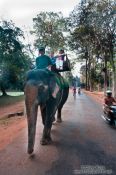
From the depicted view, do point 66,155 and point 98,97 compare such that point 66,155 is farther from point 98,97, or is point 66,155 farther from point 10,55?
point 10,55

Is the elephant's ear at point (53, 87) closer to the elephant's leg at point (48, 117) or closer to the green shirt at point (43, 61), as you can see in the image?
the elephant's leg at point (48, 117)

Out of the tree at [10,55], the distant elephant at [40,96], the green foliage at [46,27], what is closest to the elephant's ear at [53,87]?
the distant elephant at [40,96]

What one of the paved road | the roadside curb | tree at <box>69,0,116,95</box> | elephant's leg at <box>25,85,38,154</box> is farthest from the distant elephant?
tree at <box>69,0,116,95</box>

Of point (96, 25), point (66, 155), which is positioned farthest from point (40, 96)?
point (96, 25)

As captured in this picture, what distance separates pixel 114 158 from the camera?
9.17 m

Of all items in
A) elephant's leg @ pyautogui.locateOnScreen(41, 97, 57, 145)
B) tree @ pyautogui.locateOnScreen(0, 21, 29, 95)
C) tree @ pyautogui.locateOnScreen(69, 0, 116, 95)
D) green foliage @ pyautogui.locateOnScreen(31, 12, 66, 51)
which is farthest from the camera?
green foliage @ pyautogui.locateOnScreen(31, 12, 66, 51)

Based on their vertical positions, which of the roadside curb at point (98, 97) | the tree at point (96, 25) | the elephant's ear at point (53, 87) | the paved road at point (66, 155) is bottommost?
the roadside curb at point (98, 97)

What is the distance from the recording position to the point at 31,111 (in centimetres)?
941

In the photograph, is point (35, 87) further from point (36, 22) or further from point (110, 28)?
point (36, 22)

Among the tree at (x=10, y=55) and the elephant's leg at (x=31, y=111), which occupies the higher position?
the tree at (x=10, y=55)

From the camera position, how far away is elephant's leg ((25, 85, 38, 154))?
923cm

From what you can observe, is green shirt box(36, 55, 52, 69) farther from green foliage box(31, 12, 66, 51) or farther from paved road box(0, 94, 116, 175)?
green foliage box(31, 12, 66, 51)

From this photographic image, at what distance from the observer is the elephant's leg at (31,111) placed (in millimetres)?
9234

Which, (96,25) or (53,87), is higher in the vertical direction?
(96,25)
